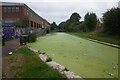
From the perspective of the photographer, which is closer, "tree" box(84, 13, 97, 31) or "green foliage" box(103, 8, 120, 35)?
"green foliage" box(103, 8, 120, 35)

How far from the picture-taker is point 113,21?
27594 millimetres

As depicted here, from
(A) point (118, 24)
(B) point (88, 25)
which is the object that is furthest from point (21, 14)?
(A) point (118, 24)

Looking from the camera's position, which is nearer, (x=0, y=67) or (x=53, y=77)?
(x=53, y=77)

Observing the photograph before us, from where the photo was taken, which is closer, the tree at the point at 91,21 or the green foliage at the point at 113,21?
the green foliage at the point at 113,21

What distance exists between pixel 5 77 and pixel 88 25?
48.9m

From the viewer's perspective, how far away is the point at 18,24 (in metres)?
43.5

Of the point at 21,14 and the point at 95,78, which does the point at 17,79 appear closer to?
the point at 95,78

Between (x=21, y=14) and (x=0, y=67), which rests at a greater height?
(x=21, y=14)

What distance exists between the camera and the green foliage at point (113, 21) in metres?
27.2

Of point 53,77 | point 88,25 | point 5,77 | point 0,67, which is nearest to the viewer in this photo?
point 53,77

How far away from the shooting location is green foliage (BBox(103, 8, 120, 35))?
89.4 feet

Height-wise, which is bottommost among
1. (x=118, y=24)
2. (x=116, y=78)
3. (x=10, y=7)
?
(x=116, y=78)

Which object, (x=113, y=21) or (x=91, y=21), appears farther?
(x=91, y=21)

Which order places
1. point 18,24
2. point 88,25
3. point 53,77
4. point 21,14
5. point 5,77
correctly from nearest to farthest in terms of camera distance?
1. point 53,77
2. point 5,77
3. point 18,24
4. point 21,14
5. point 88,25
